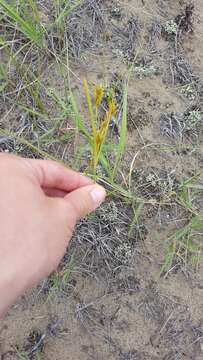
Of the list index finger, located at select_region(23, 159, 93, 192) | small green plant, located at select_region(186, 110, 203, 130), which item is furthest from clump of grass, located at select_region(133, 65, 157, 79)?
index finger, located at select_region(23, 159, 93, 192)

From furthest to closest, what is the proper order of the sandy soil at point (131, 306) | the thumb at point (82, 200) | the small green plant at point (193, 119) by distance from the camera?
the small green plant at point (193, 119) < the sandy soil at point (131, 306) < the thumb at point (82, 200)

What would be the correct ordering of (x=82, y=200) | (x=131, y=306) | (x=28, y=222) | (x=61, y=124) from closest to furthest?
(x=28, y=222) → (x=82, y=200) → (x=131, y=306) → (x=61, y=124)

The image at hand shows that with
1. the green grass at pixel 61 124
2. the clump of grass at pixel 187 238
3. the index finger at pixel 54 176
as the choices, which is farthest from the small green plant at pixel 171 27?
the index finger at pixel 54 176

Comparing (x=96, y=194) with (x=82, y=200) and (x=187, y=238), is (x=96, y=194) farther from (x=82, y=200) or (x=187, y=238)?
(x=187, y=238)

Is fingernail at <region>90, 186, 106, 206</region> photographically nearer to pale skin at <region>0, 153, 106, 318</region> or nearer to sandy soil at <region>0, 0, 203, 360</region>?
pale skin at <region>0, 153, 106, 318</region>

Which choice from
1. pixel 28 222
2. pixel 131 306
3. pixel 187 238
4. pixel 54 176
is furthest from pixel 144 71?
pixel 28 222

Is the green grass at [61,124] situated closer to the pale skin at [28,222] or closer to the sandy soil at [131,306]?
the sandy soil at [131,306]
